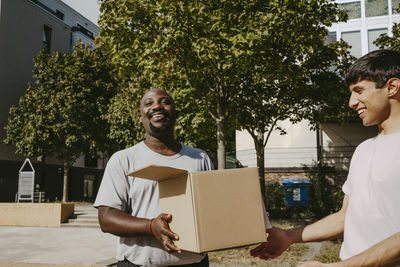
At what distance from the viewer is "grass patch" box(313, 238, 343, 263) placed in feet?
23.2

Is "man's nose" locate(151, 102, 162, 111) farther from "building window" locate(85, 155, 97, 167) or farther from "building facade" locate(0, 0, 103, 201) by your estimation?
"building window" locate(85, 155, 97, 167)

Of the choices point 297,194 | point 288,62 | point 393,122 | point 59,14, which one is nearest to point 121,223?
point 393,122

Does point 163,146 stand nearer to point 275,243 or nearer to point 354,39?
point 275,243

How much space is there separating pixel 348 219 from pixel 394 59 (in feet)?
Result: 2.84

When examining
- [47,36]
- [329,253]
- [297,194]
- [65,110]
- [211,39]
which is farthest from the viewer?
[47,36]

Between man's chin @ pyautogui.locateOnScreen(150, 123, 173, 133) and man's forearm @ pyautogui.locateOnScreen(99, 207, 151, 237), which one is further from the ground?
man's chin @ pyautogui.locateOnScreen(150, 123, 173, 133)

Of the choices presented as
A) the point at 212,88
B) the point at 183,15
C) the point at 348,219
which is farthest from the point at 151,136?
the point at 212,88

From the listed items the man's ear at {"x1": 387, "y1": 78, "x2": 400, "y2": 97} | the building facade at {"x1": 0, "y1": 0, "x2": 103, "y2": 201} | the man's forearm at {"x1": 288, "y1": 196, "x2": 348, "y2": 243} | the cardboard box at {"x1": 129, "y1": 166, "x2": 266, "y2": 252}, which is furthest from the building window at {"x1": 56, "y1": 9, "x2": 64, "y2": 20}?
the man's ear at {"x1": 387, "y1": 78, "x2": 400, "y2": 97}

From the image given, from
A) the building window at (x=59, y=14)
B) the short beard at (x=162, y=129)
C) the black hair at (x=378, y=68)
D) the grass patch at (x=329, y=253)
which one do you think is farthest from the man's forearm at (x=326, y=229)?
the building window at (x=59, y=14)

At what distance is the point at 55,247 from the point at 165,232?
9.13 meters

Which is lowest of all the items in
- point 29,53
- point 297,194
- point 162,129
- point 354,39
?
point 297,194

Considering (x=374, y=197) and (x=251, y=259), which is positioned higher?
(x=374, y=197)

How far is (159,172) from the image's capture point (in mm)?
1975

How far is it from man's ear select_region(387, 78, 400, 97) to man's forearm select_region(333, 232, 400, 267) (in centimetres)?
68
